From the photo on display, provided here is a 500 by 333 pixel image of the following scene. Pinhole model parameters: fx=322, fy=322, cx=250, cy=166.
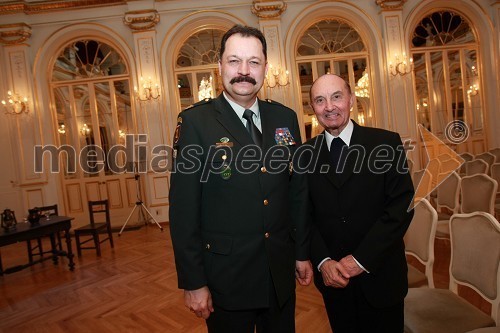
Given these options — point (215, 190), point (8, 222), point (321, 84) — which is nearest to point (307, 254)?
point (215, 190)

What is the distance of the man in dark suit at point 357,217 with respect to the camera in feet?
4.58

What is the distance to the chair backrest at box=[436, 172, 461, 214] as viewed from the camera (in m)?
3.72

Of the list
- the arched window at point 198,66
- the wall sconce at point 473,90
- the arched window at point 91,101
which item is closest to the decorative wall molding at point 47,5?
the arched window at point 91,101

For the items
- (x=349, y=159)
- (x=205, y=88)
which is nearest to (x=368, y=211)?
(x=349, y=159)

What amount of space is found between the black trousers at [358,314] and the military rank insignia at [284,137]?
2.34 feet

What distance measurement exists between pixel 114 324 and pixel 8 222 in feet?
8.00

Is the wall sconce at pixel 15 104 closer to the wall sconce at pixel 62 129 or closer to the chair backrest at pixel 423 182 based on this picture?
the wall sconce at pixel 62 129

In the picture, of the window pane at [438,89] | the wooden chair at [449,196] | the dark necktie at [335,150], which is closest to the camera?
the dark necktie at [335,150]

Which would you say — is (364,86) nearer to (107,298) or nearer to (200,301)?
(107,298)

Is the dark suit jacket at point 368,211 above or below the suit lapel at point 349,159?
below

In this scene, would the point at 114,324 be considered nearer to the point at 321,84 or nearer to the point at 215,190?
the point at 215,190

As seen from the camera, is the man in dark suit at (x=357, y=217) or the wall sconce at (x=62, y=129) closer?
the man in dark suit at (x=357, y=217)

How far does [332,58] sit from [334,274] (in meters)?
7.00

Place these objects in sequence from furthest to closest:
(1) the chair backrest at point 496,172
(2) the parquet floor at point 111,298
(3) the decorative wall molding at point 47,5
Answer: (3) the decorative wall molding at point 47,5 < (1) the chair backrest at point 496,172 < (2) the parquet floor at point 111,298
